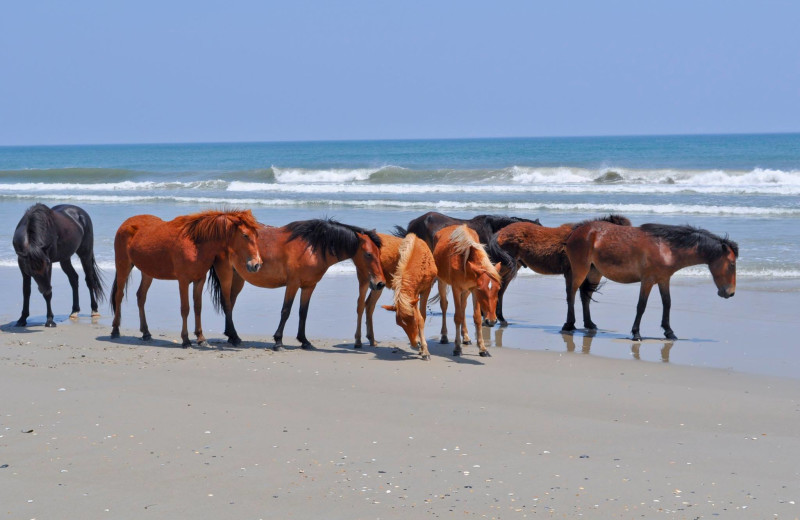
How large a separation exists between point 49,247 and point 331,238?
364cm

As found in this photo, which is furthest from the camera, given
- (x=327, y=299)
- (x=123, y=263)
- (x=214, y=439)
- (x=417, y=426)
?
(x=327, y=299)

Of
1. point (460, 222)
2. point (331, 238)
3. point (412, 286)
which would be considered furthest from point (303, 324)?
point (460, 222)

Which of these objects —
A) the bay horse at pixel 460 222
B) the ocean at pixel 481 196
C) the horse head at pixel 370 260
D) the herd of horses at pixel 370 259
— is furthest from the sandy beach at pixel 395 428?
the ocean at pixel 481 196

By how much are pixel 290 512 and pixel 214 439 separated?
128 centimetres

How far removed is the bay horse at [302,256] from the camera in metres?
8.59

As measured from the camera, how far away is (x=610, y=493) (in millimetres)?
4637

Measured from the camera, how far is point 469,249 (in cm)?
821

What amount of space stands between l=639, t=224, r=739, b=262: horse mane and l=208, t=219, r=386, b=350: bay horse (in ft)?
10.9

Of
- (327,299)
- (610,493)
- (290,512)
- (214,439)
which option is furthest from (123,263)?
(610,493)

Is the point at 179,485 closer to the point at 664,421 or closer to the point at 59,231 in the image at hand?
the point at 664,421

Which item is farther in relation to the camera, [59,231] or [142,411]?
[59,231]

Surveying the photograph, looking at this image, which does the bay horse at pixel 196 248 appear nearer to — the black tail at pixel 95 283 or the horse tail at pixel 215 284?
the horse tail at pixel 215 284

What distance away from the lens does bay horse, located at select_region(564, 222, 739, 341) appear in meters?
9.59

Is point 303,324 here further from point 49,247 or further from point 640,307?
point 640,307
